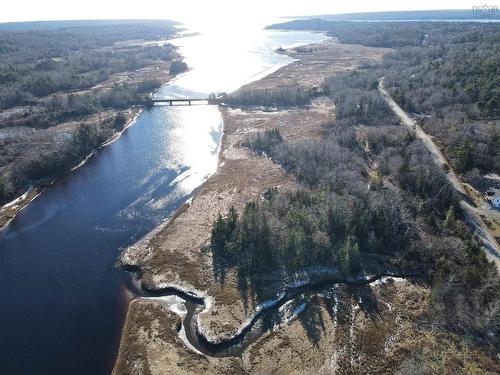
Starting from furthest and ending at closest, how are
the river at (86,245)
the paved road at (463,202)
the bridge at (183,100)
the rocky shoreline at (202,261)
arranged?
1. the bridge at (183,100)
2. the paved road at (463,202)
3. the river at (86,245)
4. the rocky shoreline at (202,261)

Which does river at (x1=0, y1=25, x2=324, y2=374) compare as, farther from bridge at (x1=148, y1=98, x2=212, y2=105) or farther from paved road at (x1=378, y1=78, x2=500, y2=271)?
paved road at (x1=378, y1=78, x2=500, y2=271)

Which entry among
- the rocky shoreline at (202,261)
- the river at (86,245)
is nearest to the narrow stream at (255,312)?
the rocky shoreline at (202,261)

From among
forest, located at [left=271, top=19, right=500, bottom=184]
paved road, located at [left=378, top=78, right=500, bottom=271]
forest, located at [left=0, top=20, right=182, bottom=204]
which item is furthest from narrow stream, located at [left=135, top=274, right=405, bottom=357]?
forest, located at [left=0, top=20, right=182, bottom=204]

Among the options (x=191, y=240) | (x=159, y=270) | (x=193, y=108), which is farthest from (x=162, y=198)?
(x=193, y=108)

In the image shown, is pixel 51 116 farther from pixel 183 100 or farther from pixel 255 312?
pixel 255 312

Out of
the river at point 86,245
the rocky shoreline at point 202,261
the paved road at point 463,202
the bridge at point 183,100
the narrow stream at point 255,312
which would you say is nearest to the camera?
the narrow stream at point 255,312

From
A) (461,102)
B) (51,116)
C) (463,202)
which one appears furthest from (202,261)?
(461,102)

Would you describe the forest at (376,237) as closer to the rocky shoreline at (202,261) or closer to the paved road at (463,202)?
the paved road at (463,202)
